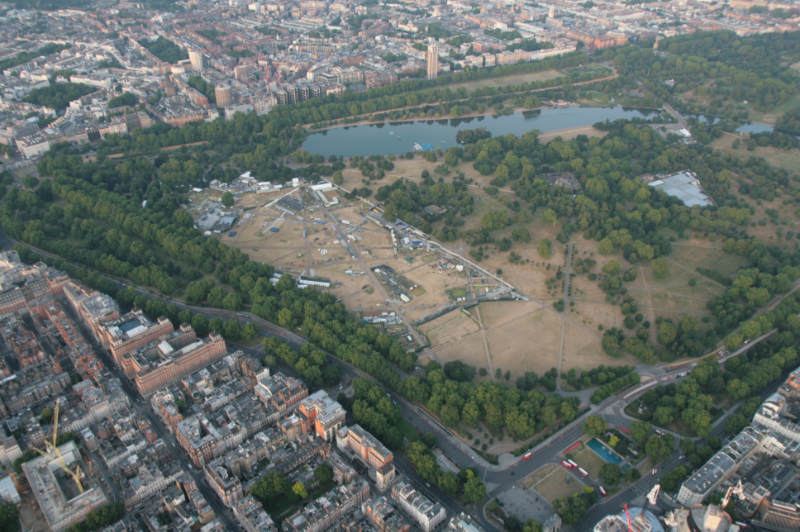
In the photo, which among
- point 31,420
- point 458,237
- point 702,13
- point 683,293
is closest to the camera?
point 31,420

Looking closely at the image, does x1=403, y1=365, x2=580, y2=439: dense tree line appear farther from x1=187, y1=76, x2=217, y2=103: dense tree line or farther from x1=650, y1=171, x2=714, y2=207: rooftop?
x1=187, y1=76, x2=217, y2=103: dense tree line

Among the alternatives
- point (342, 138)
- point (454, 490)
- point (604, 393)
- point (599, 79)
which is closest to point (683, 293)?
point (604, 393)

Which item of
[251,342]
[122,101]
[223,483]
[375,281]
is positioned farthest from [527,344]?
[122,101]

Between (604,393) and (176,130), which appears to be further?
(176,130)

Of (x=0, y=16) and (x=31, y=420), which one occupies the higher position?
(x=0, y=16)

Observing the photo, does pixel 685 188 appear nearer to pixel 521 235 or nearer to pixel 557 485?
pixel 521 235

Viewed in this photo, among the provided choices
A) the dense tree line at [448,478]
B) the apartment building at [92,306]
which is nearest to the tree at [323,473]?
the dense tree line at [448,478]

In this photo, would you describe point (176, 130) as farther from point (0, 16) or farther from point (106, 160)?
point (0, 16)
